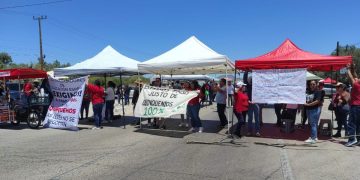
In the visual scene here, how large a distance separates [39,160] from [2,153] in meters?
1.37

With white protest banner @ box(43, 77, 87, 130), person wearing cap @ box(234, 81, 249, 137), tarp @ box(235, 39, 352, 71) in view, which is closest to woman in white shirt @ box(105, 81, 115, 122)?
white protest banner @ box(43, 77, 87, 130)

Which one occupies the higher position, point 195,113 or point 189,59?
point 189,59

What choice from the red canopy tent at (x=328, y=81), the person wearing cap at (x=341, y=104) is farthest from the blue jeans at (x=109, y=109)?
the person wearing cap at (x=341, y=104)

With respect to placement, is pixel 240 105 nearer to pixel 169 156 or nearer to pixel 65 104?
pixel 169 156

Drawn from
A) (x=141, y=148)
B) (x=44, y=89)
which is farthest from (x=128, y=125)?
(x=141, y=148)

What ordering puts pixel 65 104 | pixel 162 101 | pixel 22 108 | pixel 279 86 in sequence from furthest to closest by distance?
pixel 22 108, pixel 65 104, pixel 162 101, pixel 279 86

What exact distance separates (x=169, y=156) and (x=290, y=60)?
4.41 m

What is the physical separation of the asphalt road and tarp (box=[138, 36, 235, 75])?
2.19 metres

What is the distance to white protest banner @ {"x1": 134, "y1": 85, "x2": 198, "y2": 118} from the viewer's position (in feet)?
37.6

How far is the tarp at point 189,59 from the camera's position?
1142cm

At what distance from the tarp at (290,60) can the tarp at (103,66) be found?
502cm

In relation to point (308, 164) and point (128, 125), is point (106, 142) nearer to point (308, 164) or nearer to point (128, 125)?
point (128, 125)

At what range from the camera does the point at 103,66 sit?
13750 mm

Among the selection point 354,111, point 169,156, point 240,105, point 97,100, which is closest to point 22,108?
point 97,100
